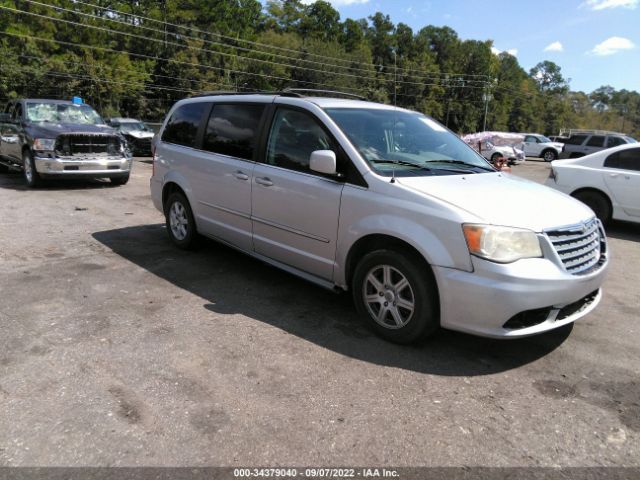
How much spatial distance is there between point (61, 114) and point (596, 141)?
21.6 meters

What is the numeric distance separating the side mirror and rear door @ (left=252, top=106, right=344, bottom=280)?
0.18 m

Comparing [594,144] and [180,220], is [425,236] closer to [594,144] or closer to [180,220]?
[180,220]

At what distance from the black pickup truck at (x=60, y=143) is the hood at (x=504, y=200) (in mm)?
9238

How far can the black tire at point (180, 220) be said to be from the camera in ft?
20.1

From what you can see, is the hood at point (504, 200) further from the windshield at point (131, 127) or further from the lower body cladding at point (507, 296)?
the windshield at point (131, 127)

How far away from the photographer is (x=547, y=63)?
138875 millimetres

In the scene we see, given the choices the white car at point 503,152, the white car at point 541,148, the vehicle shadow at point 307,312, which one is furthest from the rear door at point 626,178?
the white car at point 541,148

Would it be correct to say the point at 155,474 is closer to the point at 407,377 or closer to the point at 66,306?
the point at 407,377

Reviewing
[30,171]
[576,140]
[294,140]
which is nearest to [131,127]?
[30,171]

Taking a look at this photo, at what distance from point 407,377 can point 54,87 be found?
164 ft

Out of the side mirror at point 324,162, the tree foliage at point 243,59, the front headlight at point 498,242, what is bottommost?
the front headlight at point 498,242

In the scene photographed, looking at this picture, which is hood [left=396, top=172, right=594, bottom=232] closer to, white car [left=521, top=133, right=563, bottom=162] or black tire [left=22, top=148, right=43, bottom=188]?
black tire [left=22, top=148, right=43, bottom=188]

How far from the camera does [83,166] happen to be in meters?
11.1

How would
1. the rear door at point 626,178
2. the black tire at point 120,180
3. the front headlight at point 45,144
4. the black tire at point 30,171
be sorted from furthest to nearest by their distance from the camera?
the black tire at point 120,180
the black tire at point 30,171
the front headlight at point 45,144
the rear door at point 626,178
